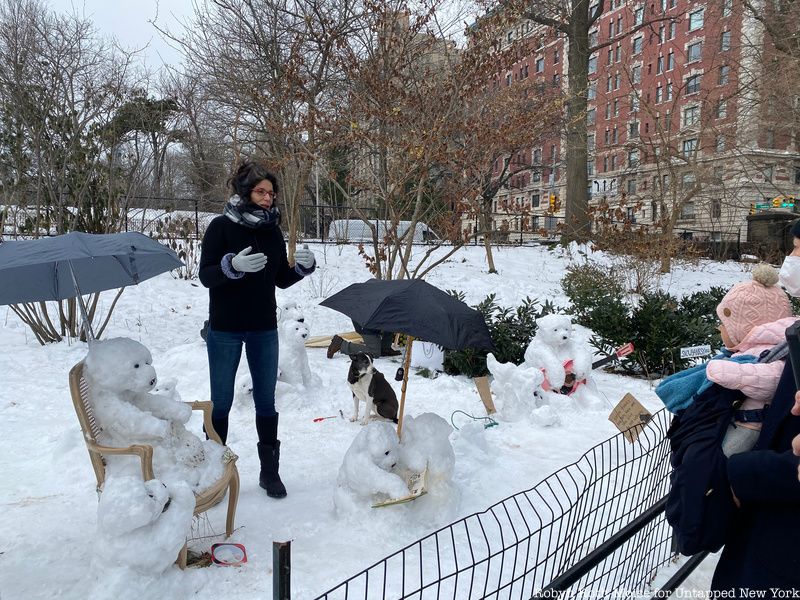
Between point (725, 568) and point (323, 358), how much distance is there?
5.58m

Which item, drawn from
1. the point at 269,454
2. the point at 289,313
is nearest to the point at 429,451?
the point at 269,454

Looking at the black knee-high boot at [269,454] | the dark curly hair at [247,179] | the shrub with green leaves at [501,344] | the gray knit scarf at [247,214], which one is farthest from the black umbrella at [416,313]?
the shrub with green leaves at [501,344]

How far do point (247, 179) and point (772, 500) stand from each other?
279cm

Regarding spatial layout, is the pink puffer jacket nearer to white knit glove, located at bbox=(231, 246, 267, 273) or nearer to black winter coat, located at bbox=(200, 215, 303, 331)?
white knit glove, located at bbox=(231, 246, 267, 273)

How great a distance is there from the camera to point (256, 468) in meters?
3.91

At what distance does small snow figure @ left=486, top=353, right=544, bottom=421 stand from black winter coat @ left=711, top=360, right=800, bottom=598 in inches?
136

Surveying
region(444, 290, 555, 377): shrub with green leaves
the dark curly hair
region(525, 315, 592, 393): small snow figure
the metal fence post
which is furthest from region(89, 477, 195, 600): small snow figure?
region(444, 290, 555, 377): shrub with green leaves

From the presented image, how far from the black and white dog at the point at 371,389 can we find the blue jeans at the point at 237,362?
128cm

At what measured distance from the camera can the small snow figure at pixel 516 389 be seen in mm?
4902

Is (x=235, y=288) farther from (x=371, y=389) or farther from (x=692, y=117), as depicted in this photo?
(x=692, y=117)

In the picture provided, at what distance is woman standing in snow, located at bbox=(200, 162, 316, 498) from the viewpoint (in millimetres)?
3143

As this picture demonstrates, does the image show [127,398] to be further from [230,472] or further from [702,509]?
[702,509]

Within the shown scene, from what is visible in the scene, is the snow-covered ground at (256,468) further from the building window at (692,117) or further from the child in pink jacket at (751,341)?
the building window at (692,117)

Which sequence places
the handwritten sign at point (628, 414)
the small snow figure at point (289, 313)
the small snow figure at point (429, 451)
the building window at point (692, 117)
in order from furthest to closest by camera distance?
the building window at point (692, 117) < the small snow figure at point (289, 313) < the handwritten sign at point (628, 414) < the small snow figure at point (429, 451)
